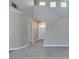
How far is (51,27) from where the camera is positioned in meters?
12.9

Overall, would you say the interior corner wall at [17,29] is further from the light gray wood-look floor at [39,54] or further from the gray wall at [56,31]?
the gray wall at [56,31]

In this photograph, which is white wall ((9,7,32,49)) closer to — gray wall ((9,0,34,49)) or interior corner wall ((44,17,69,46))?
gray wall ((9,0,34,49))

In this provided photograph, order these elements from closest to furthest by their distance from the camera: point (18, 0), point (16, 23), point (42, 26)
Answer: point (16, 23) → point (18, 0) → point (42, 26)

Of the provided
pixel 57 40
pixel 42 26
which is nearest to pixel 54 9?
pixel 57 40

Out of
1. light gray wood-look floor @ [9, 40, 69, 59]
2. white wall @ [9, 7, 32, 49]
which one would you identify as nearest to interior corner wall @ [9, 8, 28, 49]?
white wall @ [9, 7, 32, 49]

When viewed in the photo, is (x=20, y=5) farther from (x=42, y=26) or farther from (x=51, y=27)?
(x=42, y=26)

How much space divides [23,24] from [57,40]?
10.2 feet

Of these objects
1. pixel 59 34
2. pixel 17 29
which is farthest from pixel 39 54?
pixel 59 34

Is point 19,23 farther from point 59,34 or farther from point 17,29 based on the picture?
point 59,34

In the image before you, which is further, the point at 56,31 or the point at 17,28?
the point at 56,31

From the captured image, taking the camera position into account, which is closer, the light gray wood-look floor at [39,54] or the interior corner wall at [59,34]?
the light gray wood-look floor at [39,54]

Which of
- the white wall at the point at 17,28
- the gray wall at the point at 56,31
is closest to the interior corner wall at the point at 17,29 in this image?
the white wall at the point at 17,28
